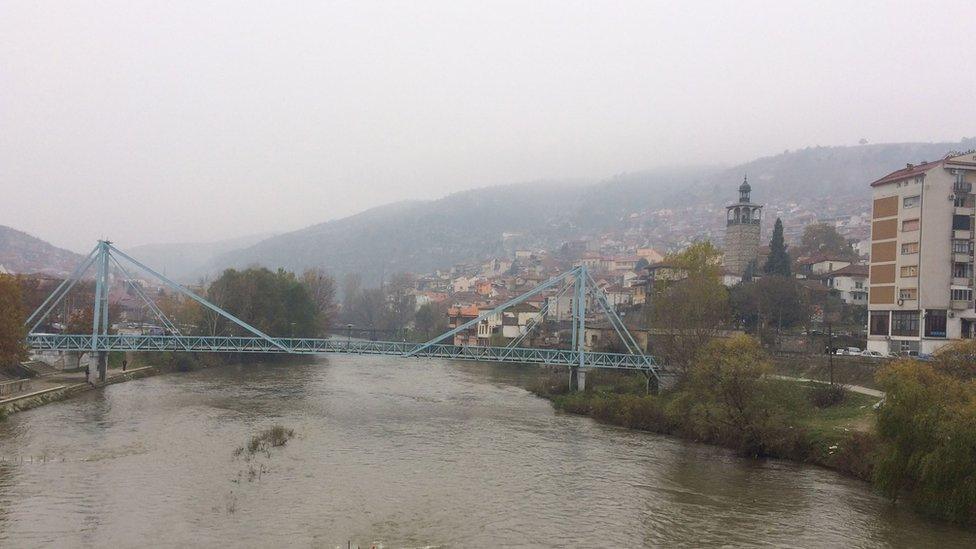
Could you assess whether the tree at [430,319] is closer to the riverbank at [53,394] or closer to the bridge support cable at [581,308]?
the bridge support cable at [581,308]

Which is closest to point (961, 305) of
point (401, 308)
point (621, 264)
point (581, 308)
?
point (581, 308)

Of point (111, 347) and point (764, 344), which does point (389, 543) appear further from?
point (764, 344)

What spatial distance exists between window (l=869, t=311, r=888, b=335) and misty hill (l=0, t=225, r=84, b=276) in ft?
401

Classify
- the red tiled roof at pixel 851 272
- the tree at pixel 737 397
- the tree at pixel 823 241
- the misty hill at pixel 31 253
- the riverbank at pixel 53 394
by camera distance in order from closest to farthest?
the tree at pixel 737 397 < the riverbank at pixel 53 394 < the red tiled roof at pixel 851 272 < the tree at pixel 823 241 < the misty hill at pixel 31 253

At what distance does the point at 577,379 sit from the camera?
3325 cm

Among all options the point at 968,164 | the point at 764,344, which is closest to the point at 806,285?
the point at 764,344

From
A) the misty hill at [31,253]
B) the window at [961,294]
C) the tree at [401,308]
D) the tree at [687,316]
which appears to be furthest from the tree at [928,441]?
the misty hill at [31,253]

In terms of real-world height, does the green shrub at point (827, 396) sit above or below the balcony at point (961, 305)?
below

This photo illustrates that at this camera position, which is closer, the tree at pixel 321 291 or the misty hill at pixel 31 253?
the tree at pixel 321 291

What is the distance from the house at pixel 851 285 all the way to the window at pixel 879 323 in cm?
1698

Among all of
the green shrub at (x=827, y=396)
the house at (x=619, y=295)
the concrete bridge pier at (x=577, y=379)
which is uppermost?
the house at (x=619, y=295)

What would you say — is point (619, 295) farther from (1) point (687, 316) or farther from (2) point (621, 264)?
(2) point (621, 264)

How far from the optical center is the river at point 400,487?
1354 cm

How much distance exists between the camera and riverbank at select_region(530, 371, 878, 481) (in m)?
19.4
